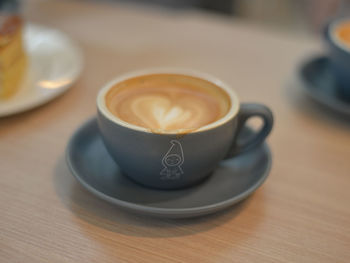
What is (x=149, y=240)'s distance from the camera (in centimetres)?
47

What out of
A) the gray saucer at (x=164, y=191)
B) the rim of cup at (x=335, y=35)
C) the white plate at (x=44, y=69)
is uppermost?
the rim of cup at (x=335, y=35)

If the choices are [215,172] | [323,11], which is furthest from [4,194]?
[323,11]

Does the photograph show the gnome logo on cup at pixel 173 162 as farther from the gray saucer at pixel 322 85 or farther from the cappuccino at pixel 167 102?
the gray saucer at pixel 322 85

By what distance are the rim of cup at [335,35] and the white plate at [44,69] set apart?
1.58ft

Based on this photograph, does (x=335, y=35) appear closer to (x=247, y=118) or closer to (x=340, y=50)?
(x=340, y=50)

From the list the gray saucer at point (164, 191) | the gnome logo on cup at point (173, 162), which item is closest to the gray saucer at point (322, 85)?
the gray saucer at point (164, 191)

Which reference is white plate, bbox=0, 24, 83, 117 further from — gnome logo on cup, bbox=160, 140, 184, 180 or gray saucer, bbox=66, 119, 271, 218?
gnome logo on cup, bbox=160, 140, 184, 180

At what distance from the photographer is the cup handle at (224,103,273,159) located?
21.2 inches

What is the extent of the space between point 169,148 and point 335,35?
46 centimetres

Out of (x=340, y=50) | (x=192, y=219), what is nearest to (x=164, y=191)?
(x=192, y=219)

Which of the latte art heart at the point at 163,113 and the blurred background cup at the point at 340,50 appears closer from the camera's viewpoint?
the latte art heart at the point at 163,113

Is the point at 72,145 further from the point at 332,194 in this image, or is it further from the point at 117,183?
the point at 332,194

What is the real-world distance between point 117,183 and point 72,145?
0.30ft

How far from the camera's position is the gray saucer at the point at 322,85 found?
728 mm
